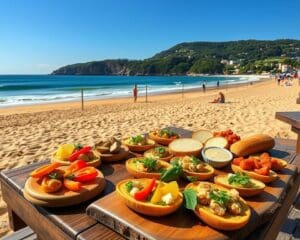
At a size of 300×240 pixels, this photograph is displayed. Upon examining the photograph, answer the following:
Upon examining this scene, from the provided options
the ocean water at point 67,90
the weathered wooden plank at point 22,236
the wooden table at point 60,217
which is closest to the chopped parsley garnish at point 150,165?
the wooden table at point 60,217

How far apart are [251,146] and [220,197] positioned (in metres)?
0.96

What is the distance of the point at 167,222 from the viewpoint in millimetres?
1140

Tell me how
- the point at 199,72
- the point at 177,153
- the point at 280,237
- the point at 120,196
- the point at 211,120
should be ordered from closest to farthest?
1. the point at 120,196
2. the point at 177,153
3. the point at 280,237
4. the point at 211,120
5. the point at 199,72

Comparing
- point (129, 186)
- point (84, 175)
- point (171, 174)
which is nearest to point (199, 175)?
point (171, 174)

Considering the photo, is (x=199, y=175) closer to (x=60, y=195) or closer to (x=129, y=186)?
(x=129, y=186)

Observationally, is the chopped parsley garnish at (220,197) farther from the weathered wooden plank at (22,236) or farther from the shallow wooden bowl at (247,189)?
the weathered wooden plank at (22,236)

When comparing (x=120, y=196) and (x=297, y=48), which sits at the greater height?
(x=297, y=48)

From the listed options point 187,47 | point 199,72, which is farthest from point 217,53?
point 199,72

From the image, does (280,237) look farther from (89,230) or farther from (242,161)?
(89,230)

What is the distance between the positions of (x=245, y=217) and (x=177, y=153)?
0.84 m

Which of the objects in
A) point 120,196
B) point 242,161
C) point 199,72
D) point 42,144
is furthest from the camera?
point 199,72

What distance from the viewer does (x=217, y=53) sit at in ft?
577

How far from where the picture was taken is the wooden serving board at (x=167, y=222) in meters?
1.07

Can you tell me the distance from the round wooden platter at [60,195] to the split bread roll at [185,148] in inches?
26.2
